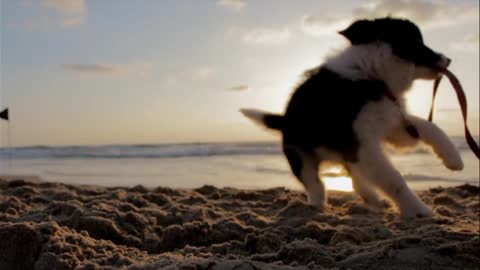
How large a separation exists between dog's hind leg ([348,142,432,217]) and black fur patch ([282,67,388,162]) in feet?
0.29

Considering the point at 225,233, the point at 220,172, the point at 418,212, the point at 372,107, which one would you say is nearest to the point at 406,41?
the point at 372,107

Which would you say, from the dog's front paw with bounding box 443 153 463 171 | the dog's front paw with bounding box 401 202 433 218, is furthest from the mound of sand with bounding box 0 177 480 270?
the dog's front paw with bounding box 443 153 463 171

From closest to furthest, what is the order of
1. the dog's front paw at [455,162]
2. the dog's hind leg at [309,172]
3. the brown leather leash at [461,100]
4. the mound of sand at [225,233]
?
the mound of sand at [225,233]
the brown leather leash at [461,100]
the dog's front paw at [455,162]
the dog's hind leg at [309,172]

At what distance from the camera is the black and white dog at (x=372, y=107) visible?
4.16 meters

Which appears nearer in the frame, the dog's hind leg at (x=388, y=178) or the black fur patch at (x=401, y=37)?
the dog's hind leg at (x=388, y=178)

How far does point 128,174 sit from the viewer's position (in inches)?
396

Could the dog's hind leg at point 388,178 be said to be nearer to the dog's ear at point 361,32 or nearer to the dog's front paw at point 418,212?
the dog's front paw at point 418,212

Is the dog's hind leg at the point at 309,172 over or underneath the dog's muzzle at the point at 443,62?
underneath

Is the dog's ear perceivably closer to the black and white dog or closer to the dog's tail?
the black and white dog

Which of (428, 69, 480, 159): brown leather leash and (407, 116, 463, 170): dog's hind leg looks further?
(407, 116, 463, 170): dog's hind leg

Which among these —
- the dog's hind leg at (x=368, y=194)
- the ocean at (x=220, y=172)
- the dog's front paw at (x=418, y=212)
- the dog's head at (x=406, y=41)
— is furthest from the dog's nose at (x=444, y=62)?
the dog's hind leg at (x=368, y=194)

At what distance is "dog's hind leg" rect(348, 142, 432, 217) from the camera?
414 cm

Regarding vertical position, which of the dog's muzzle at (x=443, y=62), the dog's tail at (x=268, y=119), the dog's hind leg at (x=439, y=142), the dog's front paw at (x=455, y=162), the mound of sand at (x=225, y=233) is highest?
the dog's muzzle at (x=443, y=62)

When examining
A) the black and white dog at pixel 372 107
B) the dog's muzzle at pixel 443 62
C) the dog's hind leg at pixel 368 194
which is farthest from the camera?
the dog's hind leg at pixel 368 194
